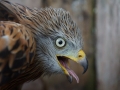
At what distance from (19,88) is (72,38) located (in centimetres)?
69

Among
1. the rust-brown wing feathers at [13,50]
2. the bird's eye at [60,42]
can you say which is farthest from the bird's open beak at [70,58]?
the rust-brown wing feathers at [13,50]

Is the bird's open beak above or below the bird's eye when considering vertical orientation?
below

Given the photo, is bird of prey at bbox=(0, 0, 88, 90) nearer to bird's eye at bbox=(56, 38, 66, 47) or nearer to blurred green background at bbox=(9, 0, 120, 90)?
bird's eye at bbox=(56, 38, 66, 47)

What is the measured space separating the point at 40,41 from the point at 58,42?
14 centimetres

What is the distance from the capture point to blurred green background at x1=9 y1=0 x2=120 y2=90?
4.88 metres

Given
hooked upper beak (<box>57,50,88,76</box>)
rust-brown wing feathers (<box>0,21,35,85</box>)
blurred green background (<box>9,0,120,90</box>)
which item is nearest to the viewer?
rust-brown wing feathers (<box>0,21,35,85</box>)

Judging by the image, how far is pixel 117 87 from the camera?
4.89m

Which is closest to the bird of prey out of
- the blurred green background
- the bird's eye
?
the bird's eye

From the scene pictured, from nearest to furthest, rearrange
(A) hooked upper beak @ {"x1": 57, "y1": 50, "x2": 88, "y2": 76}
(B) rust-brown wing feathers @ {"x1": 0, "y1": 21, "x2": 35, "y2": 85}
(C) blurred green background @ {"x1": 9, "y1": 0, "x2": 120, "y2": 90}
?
1. (B) rust-brown wing feathers @ {"x1": 0, "y1": 21, "x2": 35, "y2": 85}
2. (A) hooked upper beak @ {"x1": 57, "y1": 50, "x2": 88, "y2": 76}
3. (C) blurred green background @ {"x1": 9, "y1": 0, "x2": 120, "y2": 90}

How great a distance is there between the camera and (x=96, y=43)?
5.03m

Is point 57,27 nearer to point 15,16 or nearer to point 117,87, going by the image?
point 15,16

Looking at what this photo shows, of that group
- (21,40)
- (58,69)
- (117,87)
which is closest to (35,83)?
(117,87)

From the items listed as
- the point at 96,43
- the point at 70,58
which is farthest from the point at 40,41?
the point at 96,43

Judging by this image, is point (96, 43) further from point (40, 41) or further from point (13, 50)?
point (13, 50)
